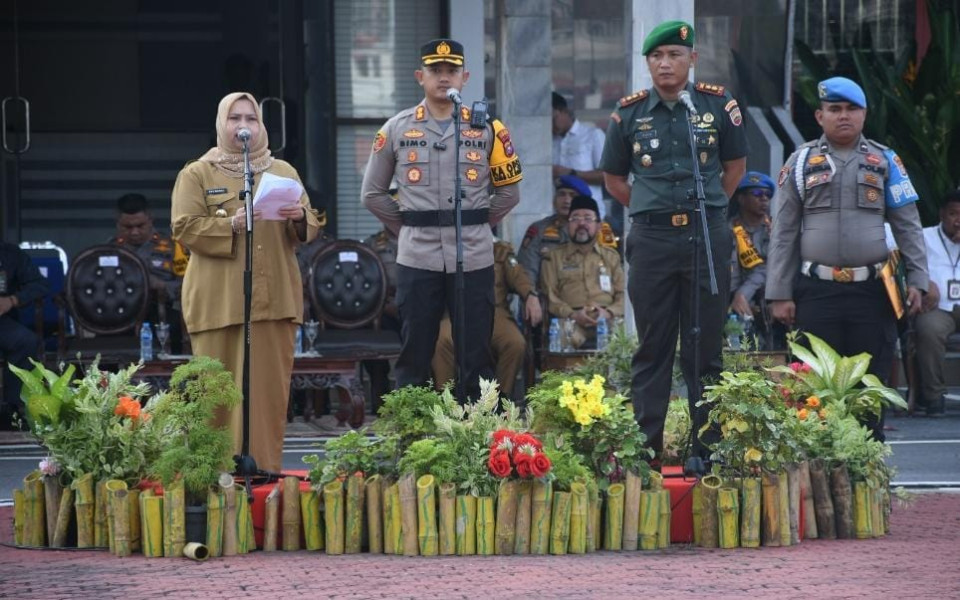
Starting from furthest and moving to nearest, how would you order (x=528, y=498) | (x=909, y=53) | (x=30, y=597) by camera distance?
(x=909, y=53), (x=528, y=498), (x=30, y=597)

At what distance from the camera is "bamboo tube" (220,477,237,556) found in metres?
7.72

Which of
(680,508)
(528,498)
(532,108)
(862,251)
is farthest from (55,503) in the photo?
(532,108)

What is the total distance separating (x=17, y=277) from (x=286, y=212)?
4.95m

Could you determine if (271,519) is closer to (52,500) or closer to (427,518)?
(427,518)

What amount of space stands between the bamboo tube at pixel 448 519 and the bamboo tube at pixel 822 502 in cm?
162

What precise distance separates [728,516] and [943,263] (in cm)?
685

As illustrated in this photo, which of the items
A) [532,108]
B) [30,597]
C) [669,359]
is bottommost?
[30,597]

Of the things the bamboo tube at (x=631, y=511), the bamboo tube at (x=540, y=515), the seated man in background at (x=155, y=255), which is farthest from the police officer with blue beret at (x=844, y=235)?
the seated man in background at (x=155, y=255)

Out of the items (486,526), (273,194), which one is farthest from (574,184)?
(486,526)

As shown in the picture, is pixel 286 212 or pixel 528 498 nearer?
pixel 528 498

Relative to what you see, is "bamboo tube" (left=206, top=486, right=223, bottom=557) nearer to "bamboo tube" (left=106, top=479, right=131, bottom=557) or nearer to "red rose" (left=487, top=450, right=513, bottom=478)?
"bamboo tube" (left=106, top=479, right=131, bottom=557)

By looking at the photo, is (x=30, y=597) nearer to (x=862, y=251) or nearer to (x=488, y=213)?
(x=488, y=213)

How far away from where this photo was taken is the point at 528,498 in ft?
25.4

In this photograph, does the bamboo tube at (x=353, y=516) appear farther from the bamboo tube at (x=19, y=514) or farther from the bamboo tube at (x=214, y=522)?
the bamboo tube at (x=19, y=514)
